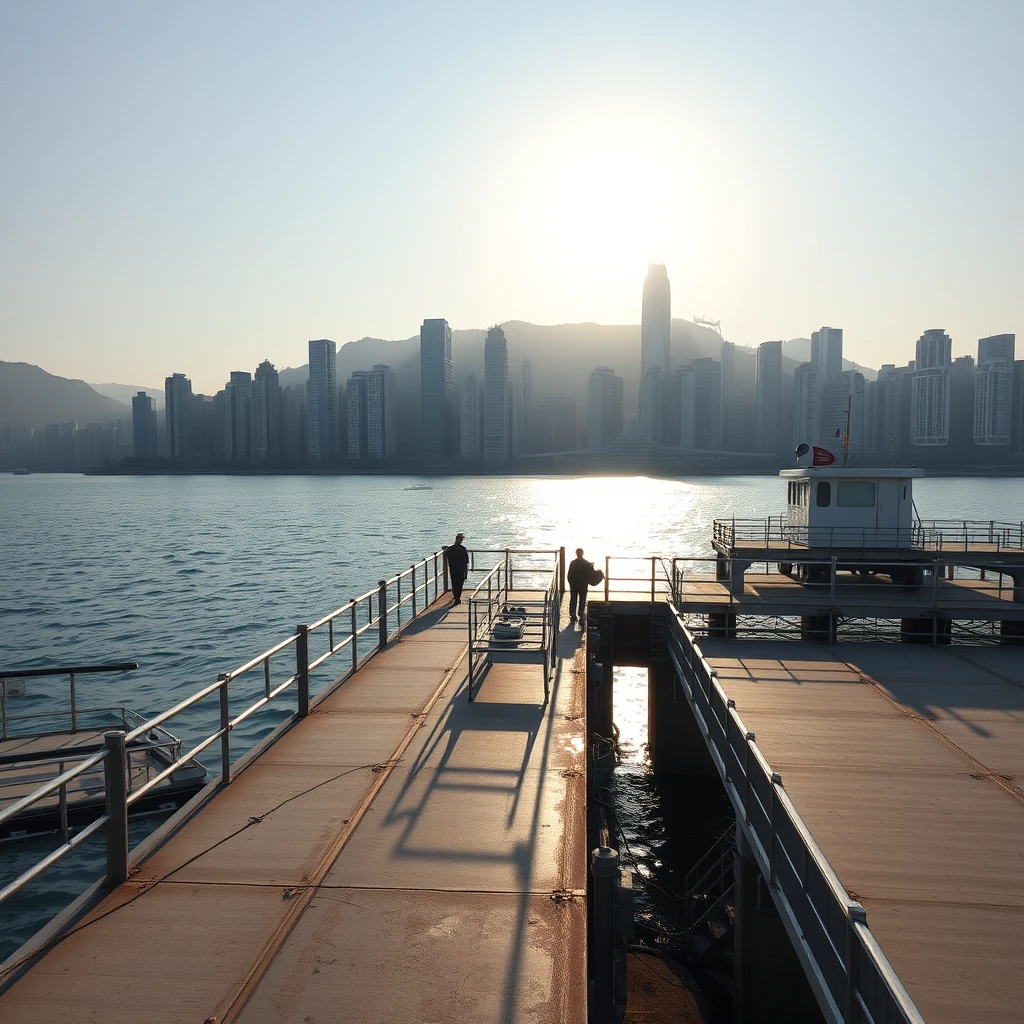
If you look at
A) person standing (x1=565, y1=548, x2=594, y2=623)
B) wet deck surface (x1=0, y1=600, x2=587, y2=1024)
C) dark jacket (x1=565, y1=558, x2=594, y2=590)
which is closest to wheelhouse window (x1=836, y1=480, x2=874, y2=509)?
person standing (x1=565, y1=548, x2=594, y2=623)

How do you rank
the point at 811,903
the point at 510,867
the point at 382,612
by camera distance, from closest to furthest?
the point at 811,903, the point at 510,867, the point at 382,612

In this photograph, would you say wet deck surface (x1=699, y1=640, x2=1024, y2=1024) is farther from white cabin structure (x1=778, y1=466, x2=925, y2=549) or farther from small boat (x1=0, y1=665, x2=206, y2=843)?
small boat (x1=0, y1=665, x2=206, y2=843)

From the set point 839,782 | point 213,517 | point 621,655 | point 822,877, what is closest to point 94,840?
point 621,655

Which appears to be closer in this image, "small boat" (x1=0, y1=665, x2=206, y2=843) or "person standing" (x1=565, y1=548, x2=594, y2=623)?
"small boat" (x1=0, y1=665, x2=206, y2=843)

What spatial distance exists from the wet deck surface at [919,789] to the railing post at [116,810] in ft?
21.4

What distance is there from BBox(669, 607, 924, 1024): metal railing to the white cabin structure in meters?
16.8

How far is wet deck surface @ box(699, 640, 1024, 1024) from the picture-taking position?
6418 millimetres

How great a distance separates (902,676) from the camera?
15711 millimetres

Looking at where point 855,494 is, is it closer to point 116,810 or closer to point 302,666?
point 302,666

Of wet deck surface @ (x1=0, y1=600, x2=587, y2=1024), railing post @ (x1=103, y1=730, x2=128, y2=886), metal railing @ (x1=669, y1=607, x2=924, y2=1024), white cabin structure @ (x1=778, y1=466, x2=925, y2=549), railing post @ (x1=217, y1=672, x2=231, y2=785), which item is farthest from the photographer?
white cabin structure @ (x1=778, y1=466, x2=925, y2=549)

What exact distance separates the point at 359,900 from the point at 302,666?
5001mm

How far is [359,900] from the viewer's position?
664 centimetres

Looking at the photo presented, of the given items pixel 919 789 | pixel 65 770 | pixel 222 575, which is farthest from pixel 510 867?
pixel 222 575

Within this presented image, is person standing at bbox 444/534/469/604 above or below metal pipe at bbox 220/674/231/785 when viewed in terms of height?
above
